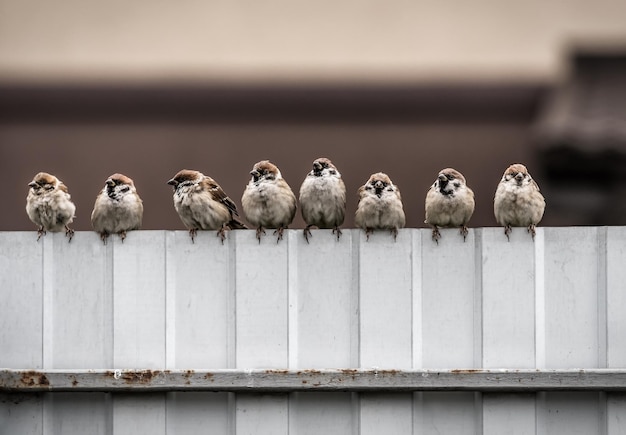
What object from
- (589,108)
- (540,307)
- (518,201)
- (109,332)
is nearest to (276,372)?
(109,332)

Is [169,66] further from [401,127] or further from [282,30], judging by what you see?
[401,127]

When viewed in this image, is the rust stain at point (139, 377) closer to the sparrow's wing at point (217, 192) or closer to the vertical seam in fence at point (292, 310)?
the vertical seam in fence at point (292, 310)

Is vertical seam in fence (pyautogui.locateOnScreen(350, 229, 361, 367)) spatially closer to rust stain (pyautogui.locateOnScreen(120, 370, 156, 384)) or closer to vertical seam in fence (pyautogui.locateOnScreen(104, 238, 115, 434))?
rust stain (pyautogui.locateOnScreen(120, 370, 156, 384))

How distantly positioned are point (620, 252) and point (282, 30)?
4323 millimetres

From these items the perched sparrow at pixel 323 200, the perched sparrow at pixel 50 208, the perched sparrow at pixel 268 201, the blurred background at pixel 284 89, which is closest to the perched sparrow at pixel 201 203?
the perched sparrow at pixel 268 201

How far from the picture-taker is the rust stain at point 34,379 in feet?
13.2

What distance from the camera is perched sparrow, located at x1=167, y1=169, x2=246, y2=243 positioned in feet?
16.0

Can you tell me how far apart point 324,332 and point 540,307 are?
832mm

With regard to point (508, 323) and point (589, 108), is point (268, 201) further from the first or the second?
point (589, 108)

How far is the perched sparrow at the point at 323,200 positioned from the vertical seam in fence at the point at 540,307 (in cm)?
103

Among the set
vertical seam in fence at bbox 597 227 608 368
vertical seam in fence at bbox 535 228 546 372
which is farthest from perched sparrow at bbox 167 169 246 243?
vertical seam in fence at bbox 597 227 608 368

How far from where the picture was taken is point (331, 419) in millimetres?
4039

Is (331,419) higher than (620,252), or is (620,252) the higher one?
(620,252)

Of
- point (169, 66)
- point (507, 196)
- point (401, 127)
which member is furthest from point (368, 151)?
point (507, 196)
